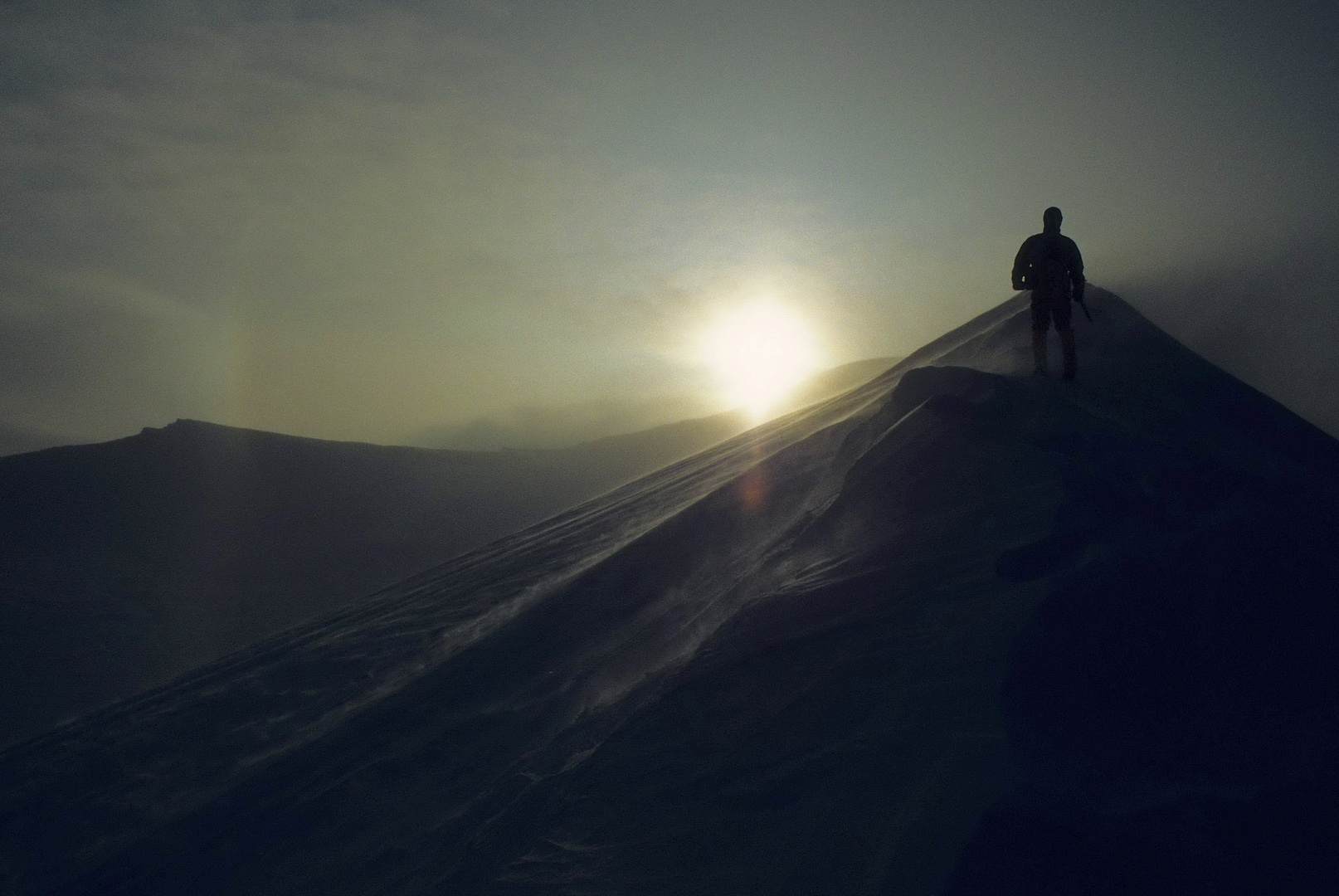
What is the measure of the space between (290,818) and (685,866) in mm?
2687

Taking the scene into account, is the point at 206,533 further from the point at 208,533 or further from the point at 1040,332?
the point at 1040,332

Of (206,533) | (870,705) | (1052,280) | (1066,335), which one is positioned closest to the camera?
(870,705)

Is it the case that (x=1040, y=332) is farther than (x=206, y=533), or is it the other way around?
(x=206, y=533)

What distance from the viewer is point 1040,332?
21.0ft

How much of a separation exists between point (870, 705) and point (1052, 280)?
4.25 m

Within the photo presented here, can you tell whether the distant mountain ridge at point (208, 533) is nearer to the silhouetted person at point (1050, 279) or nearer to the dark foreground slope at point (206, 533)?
the dark foreground slope at point (206, 533)

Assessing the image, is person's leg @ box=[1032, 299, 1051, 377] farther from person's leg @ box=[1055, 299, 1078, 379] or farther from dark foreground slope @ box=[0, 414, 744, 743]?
dark foreground slope @ box=[0, 414, 744, 743]

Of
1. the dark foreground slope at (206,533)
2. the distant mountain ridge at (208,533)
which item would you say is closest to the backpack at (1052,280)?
Result: the dark foreground slope at (206,533)

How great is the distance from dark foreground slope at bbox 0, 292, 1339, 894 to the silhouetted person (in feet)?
1.45

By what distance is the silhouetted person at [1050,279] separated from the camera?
20.7ft

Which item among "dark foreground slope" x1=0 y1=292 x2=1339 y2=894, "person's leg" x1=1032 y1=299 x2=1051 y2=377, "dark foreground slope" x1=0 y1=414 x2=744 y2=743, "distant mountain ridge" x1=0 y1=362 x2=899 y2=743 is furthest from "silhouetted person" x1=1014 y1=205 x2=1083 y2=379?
"distant mountain ridge" x1=0 y1=362 x2=899 y2=743

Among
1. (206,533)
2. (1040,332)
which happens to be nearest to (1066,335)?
(1040,332)

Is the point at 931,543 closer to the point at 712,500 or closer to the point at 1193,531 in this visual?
the point at 1193,531

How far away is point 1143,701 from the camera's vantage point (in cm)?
323
